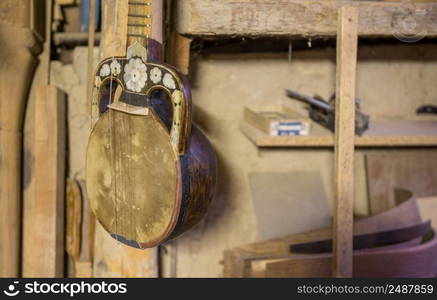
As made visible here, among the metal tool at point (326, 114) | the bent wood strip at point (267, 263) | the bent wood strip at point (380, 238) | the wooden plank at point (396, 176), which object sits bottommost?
the bent wood strip at point (267, 263)

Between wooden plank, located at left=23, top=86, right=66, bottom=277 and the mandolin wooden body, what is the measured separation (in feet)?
1.66

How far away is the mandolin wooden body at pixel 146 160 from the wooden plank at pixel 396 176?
2.88ft

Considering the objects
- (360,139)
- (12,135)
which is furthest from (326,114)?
(12,135)

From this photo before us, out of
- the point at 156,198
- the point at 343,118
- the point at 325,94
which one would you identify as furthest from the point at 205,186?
the point at 325,94

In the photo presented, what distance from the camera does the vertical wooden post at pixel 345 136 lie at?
1.46 meters

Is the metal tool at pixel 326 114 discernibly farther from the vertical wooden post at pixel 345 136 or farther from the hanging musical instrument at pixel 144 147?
the hanging musical instrument at pixel 144 147

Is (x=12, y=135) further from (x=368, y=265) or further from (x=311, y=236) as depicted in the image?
(x=368, y=265)

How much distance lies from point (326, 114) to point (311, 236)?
1.56 ft

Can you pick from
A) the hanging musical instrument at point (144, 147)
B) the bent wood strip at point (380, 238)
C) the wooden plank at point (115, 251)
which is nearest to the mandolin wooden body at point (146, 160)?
the hanging musical instrument at point (144, 147)

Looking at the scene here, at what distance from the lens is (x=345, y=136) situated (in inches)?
59.0

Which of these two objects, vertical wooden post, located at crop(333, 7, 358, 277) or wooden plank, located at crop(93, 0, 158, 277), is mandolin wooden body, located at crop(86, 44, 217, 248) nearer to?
wooden plank, located at crop(93, 0, 158, 277)

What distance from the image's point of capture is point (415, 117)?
205 centimetres

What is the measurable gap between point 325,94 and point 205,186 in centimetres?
89

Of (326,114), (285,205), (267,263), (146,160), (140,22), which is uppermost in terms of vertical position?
(140,22)
